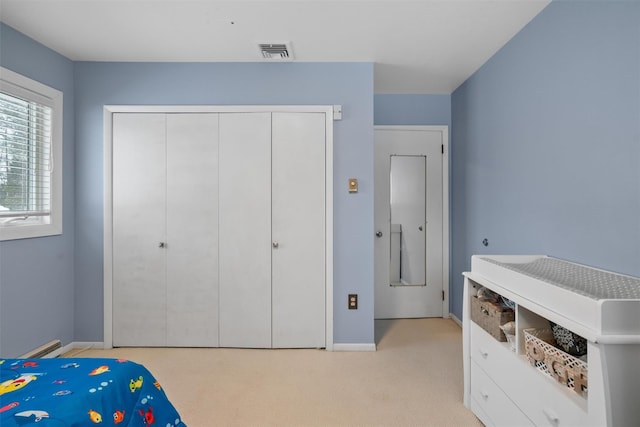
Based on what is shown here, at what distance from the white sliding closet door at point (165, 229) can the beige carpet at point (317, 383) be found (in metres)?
0.26

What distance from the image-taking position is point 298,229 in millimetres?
2824

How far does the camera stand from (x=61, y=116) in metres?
2.69

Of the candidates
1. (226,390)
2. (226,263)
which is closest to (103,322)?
(226,263)

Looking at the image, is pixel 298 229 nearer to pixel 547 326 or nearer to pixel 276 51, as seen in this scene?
pixel 276 51

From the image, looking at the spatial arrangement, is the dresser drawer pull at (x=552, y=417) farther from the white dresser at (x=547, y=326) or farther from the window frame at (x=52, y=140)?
the window frame at (x=52, y=140)

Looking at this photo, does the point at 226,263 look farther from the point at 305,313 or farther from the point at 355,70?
the point at 355,70

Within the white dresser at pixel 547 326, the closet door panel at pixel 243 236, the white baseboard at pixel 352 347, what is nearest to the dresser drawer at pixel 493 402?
the white dresser at pixel 547 326

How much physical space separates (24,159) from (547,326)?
3561 mm

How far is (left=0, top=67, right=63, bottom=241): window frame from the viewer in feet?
7.38

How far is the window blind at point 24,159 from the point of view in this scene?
89.7 inches

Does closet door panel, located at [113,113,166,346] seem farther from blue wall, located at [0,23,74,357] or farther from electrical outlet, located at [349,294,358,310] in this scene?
electrical outlet, located at [349,294,358,310]

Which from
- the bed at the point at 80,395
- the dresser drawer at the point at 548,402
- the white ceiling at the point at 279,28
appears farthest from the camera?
the white ceiling at the point at 279,28

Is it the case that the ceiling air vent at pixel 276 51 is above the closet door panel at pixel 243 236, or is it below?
above

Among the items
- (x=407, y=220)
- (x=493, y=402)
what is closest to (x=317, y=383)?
(x=493, y=402)
